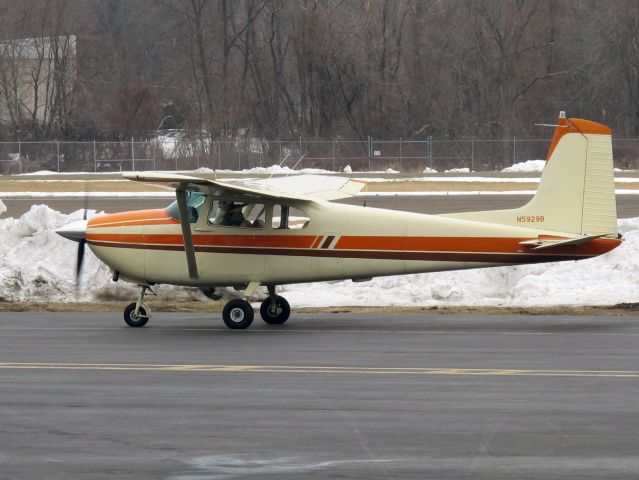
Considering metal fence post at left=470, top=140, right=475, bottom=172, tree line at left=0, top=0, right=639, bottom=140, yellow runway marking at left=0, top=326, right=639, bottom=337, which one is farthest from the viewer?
tree line at left=0, top=0, right=639, bottom=140

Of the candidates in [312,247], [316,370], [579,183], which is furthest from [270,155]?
[316,370]

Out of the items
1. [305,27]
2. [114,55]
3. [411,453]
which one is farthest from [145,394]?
[114,55]

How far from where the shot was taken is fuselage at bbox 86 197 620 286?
16047 millimetres

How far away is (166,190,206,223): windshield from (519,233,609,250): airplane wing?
4647 millimetres

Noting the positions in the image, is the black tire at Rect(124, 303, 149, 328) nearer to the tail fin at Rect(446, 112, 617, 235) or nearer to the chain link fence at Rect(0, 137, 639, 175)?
the tail fin at Rect(446, 112, 617, 235)

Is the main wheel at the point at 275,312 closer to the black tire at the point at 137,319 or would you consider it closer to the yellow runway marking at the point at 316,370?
the black tire at the point at 137,319

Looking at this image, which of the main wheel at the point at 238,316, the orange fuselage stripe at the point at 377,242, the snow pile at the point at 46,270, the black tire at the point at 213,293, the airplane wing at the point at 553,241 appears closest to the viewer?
the airplane wing at the point at 553,241

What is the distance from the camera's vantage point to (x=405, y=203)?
3488 centimetres

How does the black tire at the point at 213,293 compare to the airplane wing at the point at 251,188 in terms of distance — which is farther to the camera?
the black tire at the point at 213,293

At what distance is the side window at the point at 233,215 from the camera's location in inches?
647

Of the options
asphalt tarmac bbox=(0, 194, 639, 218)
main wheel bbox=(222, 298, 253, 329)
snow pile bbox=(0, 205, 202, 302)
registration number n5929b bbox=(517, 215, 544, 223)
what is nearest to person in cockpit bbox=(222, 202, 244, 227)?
main wheel bbox=(222, 298, 253, 329)

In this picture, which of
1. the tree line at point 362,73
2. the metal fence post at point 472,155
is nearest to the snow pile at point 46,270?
the metal fence post at point 472,155

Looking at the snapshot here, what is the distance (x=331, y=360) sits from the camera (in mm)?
13133

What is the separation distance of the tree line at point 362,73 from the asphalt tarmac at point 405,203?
26.2 meters
